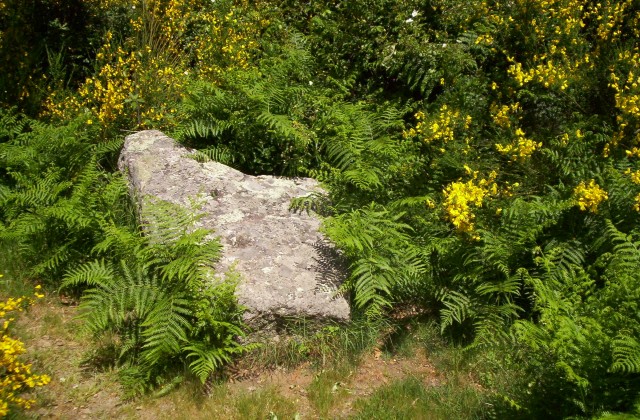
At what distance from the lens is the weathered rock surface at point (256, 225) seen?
4875mm

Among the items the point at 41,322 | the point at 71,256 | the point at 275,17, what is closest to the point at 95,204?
the point at 71,256

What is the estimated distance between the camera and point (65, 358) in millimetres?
4879

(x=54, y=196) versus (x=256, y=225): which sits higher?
(x=256, y=225)

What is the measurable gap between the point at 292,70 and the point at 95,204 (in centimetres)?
227

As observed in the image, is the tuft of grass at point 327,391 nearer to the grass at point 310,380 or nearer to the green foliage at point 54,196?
the grass at point 310,380

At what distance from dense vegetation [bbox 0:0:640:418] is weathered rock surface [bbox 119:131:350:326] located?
167mm

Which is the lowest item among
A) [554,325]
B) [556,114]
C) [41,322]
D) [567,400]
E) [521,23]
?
[41,322]

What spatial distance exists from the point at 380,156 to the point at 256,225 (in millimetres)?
1224

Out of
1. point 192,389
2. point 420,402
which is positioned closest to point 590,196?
point 420,402

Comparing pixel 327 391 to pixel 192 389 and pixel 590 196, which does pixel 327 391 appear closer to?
pixel 192 389

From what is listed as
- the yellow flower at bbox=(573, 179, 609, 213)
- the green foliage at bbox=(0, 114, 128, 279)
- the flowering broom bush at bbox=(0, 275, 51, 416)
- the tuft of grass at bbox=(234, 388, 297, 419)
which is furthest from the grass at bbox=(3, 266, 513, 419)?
the yellow flower at bbox=(573, 179, 609, 213)

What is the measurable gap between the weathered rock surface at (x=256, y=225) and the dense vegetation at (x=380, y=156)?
0.55 ft

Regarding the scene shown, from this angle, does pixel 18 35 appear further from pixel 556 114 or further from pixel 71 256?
pixel 556 114

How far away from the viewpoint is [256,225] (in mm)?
5355
